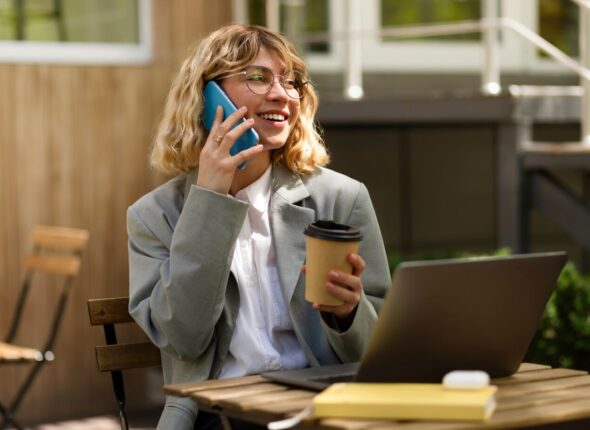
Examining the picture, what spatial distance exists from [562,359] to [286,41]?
3.19 meters

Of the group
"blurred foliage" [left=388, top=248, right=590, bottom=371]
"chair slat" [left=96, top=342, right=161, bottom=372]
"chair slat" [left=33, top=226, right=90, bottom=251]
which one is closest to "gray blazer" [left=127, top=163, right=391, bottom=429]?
"chair slat" [left=96, top=342, right=161, bottom=372]

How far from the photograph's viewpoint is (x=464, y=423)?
2061 mm

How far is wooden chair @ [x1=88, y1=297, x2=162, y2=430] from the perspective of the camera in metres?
3.04

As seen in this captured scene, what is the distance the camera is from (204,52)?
303cm

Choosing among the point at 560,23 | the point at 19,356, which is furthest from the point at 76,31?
the point at 560,23

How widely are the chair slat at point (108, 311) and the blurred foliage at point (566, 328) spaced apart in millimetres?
3075

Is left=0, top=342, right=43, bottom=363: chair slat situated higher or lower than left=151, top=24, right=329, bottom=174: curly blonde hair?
lower

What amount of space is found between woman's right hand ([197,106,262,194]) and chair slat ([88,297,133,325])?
17.4 inches

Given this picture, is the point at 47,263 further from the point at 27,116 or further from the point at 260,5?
the point at 260,5

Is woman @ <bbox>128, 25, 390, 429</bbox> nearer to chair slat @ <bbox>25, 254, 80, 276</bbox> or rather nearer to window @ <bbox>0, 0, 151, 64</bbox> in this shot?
chair slat @ <bbox>25, 254, 80, 276</bbox>

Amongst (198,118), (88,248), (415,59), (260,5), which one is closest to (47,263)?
(88,248)

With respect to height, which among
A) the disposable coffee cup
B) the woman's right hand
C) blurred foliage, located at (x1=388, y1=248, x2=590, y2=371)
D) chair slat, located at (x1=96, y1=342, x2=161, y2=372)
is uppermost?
the woman's right hand

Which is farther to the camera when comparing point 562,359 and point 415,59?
point 415,59

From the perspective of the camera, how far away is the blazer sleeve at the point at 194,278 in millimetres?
2771
